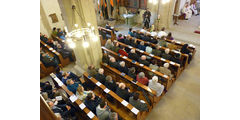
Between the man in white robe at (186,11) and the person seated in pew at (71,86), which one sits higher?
the man in white robe at (186,11)

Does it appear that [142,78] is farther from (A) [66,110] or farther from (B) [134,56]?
(A) [66,110]

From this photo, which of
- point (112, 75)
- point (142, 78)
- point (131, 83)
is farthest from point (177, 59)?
point (112, 75)

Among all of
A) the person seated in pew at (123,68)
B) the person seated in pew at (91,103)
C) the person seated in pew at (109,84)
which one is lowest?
the person seated in pew at (91,103)

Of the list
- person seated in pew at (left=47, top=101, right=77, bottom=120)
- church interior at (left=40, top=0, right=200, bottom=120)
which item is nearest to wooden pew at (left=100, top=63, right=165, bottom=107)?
church interior at (left=40, top=0, right=200, bottom=120)

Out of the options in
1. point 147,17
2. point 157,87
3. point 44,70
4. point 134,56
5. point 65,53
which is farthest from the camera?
point 147,17

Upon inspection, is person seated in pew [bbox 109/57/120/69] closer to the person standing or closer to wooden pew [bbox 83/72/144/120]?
wooden pew [bbox 83/72/144/120]

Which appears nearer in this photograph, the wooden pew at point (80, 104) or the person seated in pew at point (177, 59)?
the wooden pew at point (80, 104)

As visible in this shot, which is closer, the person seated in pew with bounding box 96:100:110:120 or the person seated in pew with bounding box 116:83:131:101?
the person seated in pew with bounding box 96:100:110:120

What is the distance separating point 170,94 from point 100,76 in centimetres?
286

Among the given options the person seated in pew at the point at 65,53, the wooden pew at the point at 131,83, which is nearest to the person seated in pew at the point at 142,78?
the wooden pew at the point at 131,83

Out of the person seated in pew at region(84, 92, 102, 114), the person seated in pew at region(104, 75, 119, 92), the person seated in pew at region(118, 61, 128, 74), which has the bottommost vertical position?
the person seated in pew at region(84, 92, 102, 114)

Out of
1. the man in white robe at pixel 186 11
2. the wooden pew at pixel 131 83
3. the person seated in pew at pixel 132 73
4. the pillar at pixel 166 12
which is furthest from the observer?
the man in white robe at pixel 186 11

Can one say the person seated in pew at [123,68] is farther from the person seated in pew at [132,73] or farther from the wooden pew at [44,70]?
the wooden pew at [44,70]

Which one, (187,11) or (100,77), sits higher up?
(187,11)
